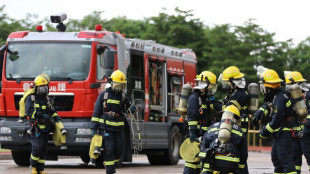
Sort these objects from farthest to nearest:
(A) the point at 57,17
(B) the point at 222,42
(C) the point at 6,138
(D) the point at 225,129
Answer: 1. (B) the point at 222,42
2. (A) the point at 57,17
3. (C) the point at 6,138
4. (D) the point at 225,129

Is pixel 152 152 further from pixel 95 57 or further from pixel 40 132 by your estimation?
pixel 40 132

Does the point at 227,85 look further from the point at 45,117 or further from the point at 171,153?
the point at 171,153

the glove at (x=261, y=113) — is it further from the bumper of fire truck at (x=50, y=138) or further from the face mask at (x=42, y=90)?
the bumper of fire truck at (x=50, y=138)

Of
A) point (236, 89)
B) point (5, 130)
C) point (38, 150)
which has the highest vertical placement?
point (236, 89)

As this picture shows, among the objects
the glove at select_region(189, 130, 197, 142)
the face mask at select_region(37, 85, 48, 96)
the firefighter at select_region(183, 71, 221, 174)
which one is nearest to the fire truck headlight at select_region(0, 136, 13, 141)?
the face mask at select_region(37, 85, 48, 96)

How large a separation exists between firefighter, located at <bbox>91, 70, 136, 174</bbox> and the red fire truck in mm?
3519

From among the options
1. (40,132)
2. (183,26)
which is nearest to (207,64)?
(183,26)

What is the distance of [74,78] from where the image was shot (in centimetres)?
1684

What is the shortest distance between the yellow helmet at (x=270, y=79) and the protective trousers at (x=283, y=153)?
Answer: 73 cm

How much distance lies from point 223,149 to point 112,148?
13.7ft

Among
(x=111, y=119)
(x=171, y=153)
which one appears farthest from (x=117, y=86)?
(x=171, y=153)

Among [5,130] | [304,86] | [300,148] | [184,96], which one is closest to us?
[184,96]

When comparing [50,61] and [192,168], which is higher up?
[50,61]

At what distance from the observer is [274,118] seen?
1113 centimetres
